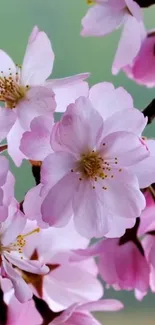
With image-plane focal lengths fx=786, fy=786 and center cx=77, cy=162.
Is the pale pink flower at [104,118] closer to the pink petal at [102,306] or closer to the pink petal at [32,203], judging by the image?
the pink petal at [32,203]

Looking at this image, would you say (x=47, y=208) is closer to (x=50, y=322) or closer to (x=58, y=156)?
(x=58, y=156)

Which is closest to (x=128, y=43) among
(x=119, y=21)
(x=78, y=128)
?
(x=119, y=21)

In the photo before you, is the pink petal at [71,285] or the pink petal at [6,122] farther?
the pink petal at [71,285]

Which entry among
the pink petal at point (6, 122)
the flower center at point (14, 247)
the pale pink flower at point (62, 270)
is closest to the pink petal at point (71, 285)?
the pale pink flower at point (62, 270)

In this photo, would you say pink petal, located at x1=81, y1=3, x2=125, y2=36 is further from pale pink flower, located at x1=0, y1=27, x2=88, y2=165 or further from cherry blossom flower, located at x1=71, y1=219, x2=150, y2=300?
cherry blossom flower, located at x1=71, y1=219, x2=150, y2=300

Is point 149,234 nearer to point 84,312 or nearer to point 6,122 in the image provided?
point 84,312
